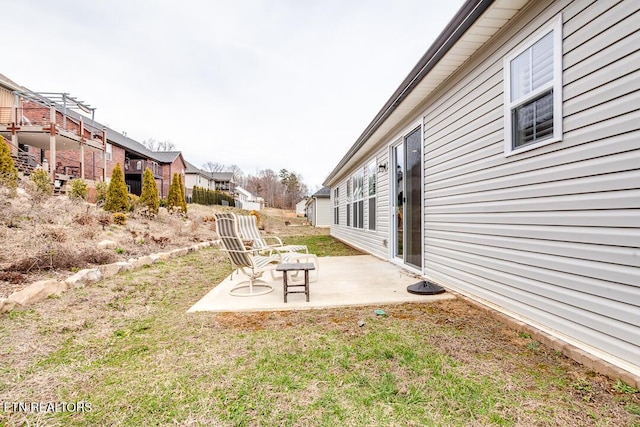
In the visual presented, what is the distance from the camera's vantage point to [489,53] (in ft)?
10.9

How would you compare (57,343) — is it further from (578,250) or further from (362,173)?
(362,173)

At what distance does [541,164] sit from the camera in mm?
2590

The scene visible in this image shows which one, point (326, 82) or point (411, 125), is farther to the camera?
point (326, 82)

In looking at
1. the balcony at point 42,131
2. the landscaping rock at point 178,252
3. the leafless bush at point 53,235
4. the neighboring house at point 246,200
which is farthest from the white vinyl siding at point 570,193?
the neighboring house at point 246,200

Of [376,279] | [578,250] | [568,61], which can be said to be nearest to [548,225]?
[578,250]

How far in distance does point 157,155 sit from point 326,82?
21.7 meters

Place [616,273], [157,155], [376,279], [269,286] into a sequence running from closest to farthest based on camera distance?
[616,273], [269,286], [376,279], [157,155]

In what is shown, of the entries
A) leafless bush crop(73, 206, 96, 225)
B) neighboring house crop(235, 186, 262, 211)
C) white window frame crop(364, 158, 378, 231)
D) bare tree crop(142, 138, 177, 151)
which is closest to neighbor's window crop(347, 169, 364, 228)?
white window frame crop(364, 158, 378, 231)

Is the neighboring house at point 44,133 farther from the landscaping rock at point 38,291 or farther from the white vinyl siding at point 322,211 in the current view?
the white vinyl siding at point 322,211

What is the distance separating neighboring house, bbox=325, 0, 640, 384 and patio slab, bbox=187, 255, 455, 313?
0.64 meters

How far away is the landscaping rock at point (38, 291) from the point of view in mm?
3127

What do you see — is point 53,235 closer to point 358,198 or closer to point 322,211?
point 358,198

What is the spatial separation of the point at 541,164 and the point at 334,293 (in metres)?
2.69

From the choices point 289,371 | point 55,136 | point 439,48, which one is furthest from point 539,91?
point 55,136
